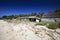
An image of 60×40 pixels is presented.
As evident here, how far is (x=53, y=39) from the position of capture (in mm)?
11219

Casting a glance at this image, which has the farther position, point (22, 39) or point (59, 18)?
point (59, 18)

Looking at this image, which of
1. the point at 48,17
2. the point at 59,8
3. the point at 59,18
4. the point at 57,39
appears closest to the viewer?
the point at 57,39

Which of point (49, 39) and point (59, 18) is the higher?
point (49, 39)

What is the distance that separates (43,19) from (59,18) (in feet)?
21.1

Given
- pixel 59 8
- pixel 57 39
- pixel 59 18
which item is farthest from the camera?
pixel 59 8

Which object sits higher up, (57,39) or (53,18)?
(57,39)

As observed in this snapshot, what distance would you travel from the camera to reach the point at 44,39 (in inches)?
448

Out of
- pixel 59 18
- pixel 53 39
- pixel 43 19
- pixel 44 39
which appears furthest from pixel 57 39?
pixel 43 19

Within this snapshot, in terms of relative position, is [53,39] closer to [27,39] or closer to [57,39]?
[57,39]

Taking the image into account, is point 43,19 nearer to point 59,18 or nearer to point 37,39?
point 59,18

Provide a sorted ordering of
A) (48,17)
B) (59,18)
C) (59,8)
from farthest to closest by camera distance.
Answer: (59,8) → (48,17) → (59,18)

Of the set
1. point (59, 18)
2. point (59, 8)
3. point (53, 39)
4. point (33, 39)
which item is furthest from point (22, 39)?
point (59, 8)

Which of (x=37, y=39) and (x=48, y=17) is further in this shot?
(x=48, y=17)

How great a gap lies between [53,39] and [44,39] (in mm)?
1062
